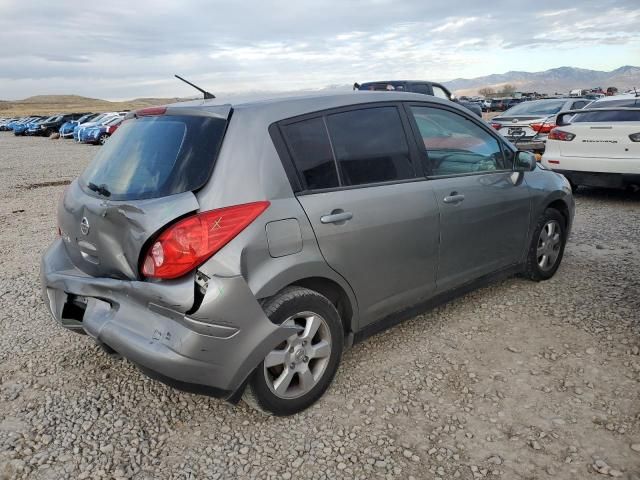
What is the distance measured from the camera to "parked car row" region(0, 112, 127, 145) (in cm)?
2684

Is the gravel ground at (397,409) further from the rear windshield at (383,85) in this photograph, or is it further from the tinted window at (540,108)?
the rear windshield at (383,85)

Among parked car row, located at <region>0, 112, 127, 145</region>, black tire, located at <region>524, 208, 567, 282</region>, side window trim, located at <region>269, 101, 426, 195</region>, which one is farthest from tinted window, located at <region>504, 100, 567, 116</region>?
parked car row, located at <region>0, 112, 127, 145</region>

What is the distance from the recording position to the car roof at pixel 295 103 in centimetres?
282

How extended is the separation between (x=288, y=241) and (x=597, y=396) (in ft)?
6.57

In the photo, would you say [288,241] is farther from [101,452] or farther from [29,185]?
[29,185]

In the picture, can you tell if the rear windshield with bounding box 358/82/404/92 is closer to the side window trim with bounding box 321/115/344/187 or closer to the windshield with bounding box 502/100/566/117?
the windshield with bounding box 502/100/566/117

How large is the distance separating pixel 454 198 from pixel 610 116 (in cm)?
587

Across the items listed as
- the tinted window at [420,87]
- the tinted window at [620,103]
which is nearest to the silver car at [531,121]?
the tinted window at [620,103]

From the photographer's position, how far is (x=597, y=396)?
302 cm

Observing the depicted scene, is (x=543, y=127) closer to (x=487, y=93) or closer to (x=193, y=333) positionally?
(x=193, y=333)

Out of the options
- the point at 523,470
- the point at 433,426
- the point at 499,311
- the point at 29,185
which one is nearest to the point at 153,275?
the point at 433,426

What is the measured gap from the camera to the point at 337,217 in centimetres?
290

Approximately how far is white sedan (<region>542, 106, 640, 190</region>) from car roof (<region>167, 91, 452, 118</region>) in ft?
17.9

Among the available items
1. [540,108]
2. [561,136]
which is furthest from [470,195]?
[540,108]
